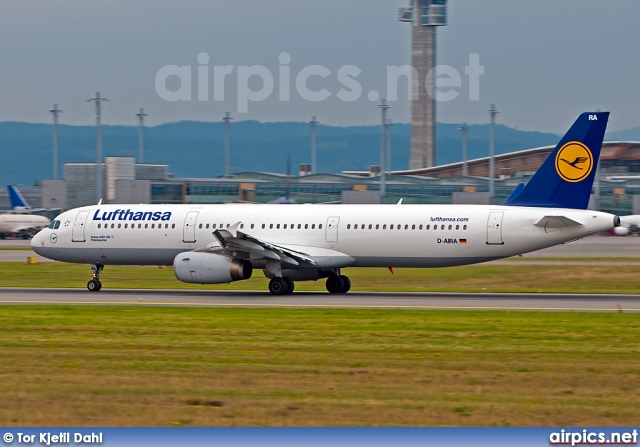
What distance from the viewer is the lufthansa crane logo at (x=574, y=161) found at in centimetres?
3469

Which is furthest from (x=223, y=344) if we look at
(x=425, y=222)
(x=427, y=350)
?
(x=425, y=222)

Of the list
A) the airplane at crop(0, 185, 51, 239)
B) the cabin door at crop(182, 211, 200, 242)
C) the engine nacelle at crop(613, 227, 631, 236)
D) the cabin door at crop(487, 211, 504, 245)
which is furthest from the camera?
the airplane at crop(0, 185, 51, 239)

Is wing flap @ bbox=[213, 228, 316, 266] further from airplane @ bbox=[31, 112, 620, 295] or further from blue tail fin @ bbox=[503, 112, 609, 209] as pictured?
blue tail fin @ bbox=[503, 112, 609, 209]

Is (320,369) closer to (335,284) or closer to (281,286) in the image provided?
(281,286)

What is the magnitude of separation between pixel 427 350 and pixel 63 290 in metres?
22.4

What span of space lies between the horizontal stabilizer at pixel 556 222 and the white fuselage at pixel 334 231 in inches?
A: 5.3

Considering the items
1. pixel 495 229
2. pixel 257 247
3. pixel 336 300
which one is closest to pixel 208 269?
pixel 257 247

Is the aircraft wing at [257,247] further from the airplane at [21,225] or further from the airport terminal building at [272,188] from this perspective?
the airplane at [21,225]

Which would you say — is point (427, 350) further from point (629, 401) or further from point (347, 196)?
point (347, 196)

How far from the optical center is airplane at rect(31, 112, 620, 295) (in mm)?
34688

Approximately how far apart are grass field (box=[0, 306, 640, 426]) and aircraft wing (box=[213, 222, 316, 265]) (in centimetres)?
763

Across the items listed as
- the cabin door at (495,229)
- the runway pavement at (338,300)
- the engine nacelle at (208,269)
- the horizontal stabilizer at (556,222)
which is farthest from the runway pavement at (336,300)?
the horizontal stabilizer at (556,222)

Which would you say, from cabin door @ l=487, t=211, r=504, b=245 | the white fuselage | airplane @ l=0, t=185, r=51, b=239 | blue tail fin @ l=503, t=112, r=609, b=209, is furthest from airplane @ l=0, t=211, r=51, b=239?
blue tail fin @ l=503, t=112, r=609, b=209

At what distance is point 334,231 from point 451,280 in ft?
25.9
